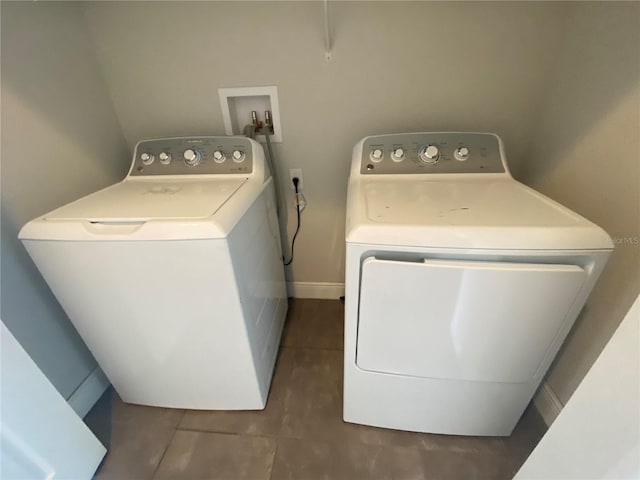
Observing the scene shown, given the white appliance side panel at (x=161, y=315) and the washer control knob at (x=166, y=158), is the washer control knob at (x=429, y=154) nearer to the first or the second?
the white appliance side panel at (x=161, y=315)

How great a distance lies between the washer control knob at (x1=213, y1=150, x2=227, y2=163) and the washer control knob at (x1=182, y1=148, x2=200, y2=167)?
8 cm

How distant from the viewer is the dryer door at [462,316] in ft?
2.48

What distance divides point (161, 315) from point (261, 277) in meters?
0.38

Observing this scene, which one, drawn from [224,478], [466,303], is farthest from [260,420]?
[466,303]

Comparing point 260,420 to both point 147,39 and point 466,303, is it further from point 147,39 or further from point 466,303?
point 147,39

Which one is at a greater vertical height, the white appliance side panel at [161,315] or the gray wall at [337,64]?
the gray wall at [337,64]

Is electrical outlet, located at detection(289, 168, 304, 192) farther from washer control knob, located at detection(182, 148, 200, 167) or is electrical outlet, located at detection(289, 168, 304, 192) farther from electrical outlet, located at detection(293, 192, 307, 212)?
washer control knob, located at detection(182, 148, 200, 167)

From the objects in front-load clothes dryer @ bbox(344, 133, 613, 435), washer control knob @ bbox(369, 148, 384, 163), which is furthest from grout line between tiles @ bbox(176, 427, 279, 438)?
washer control knob @ bbox(369, 148, 384, 163)

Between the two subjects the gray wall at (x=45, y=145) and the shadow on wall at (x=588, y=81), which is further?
the gray wall at (x=45, y=145)

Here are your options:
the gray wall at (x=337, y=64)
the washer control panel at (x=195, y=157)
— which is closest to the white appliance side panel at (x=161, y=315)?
the washer control panel at (x=195, y=157)

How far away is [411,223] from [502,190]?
48 centimetres

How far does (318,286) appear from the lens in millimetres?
1879

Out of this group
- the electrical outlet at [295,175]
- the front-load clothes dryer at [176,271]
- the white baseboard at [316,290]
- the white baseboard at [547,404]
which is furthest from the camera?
the white baseboard at [316,290]

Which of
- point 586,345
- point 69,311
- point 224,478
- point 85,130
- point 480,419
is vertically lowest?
point 224,478
